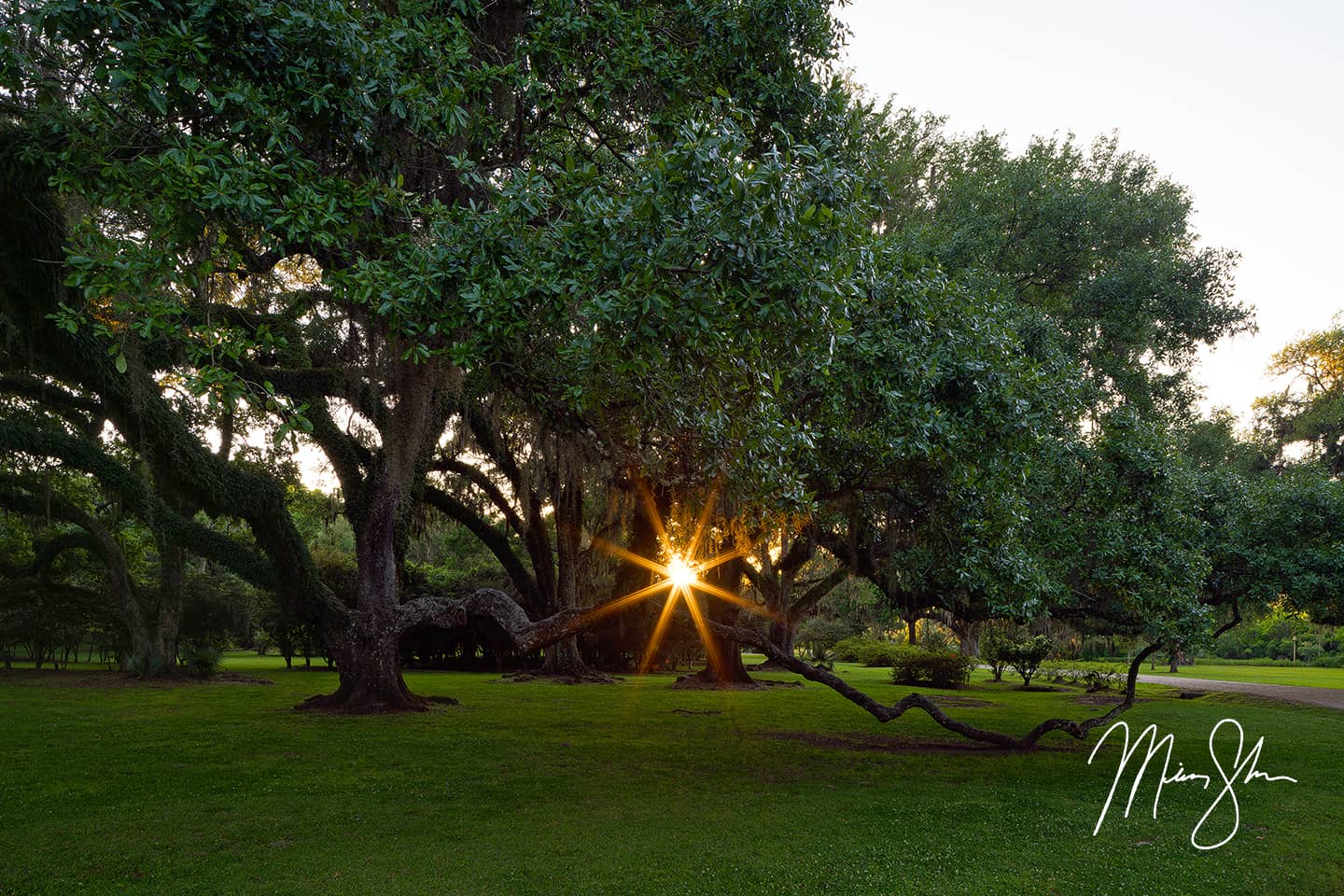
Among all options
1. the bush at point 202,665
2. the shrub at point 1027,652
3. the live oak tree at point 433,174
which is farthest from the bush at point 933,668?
the bush at point 202,665


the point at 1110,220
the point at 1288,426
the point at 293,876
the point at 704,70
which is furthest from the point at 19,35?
the point at 1288,426

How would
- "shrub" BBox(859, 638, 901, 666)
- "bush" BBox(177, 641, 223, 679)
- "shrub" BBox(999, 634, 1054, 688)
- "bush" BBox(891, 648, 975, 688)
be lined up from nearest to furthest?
"bush" BBox(177, 641, 223, 679) < "bush" BBox(891, 648, 975, 688) < "shrub" BBox(999, 634, 1054, 688) < "shrub" BBox(859, 638, 901, 666)

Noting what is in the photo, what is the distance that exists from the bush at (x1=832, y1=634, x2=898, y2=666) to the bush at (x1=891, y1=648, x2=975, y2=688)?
188 centimetres

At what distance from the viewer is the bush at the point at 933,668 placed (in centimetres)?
2744

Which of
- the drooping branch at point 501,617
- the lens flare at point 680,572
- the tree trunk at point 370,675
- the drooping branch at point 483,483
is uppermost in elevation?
the drooping branch at point 483,483

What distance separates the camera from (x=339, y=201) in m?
6.71

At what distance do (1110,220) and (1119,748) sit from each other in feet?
40.3

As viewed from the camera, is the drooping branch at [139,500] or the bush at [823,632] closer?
the drooping branch at [139,500]

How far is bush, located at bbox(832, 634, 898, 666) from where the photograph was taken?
34.8 meters

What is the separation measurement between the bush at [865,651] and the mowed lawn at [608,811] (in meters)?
20.0

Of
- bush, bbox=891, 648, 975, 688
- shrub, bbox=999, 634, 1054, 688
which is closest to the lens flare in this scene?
bush, bbox=891, 648, 975, 688

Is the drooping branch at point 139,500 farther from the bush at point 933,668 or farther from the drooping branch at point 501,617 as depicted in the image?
the bush at point 933,668
